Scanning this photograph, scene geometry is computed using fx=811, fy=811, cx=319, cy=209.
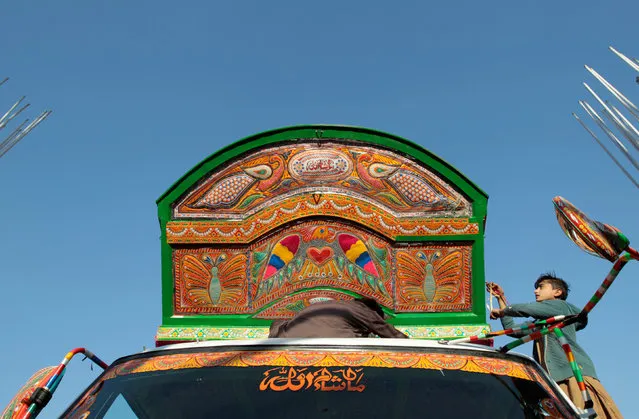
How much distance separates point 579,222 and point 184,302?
246cm

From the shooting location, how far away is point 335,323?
3.49 m

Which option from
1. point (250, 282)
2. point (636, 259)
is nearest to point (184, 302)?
point (250, 282)

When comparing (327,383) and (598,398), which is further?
(598,398)

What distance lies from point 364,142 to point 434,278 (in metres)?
0.92

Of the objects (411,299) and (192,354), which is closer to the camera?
(192,354)

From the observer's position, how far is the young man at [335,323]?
135 inches

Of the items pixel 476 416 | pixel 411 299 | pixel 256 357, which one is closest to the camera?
pixel 476 416

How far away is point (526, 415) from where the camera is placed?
2715mm

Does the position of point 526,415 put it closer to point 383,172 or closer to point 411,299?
point 411,299

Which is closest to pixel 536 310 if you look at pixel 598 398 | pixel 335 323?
pixel 598 398

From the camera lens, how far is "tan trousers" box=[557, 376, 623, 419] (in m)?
4.61

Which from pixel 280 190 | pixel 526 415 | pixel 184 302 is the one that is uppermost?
pixel 280 190

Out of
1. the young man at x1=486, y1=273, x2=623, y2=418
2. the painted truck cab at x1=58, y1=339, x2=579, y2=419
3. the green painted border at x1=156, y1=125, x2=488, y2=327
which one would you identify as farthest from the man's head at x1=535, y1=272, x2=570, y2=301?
the painted truck cab at x1=58, y1=339, x2=579, y2=419

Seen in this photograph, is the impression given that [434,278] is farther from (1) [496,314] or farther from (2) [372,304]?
(2) [372,304]
